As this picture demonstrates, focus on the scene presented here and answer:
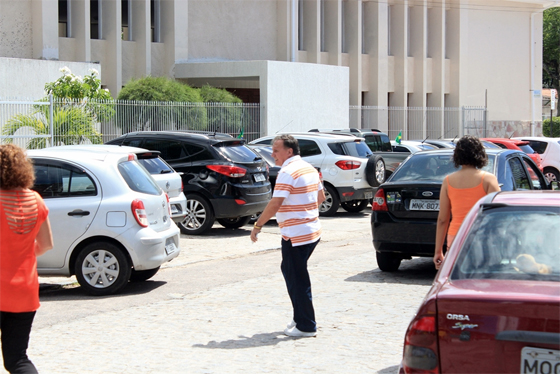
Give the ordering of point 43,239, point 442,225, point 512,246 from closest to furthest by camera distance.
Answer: point 512,246 < point 43,239 < point 442,225

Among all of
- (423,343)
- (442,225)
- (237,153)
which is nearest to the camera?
(423,343)

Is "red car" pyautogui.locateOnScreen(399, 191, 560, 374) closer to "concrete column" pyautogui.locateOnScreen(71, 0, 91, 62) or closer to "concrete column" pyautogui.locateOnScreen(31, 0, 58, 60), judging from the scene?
"concrete column" pyautogui.locateOnScreen(31, 0, 58, 60)

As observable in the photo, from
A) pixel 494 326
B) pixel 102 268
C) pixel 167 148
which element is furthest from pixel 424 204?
pixel 167 148

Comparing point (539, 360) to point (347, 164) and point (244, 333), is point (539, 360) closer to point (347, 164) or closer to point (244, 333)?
point (244, 333)

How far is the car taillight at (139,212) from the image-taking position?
808 cm

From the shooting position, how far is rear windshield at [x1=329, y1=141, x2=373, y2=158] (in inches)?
637

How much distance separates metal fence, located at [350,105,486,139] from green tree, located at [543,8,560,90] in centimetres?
2413

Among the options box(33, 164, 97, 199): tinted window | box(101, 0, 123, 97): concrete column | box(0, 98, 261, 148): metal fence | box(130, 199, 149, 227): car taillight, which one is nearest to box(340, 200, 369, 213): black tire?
box(0, 98, 261, 148): metal fence

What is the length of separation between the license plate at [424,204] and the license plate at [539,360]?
18.4 feet

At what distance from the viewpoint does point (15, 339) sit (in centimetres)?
425

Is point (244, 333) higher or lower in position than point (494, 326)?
lower

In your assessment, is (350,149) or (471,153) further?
(350,149)

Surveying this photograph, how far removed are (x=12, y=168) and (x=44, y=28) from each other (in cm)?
2072

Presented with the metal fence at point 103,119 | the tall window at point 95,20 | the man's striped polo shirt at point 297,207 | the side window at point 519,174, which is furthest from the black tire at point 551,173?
the man's striped polo shirt at point 297,207
